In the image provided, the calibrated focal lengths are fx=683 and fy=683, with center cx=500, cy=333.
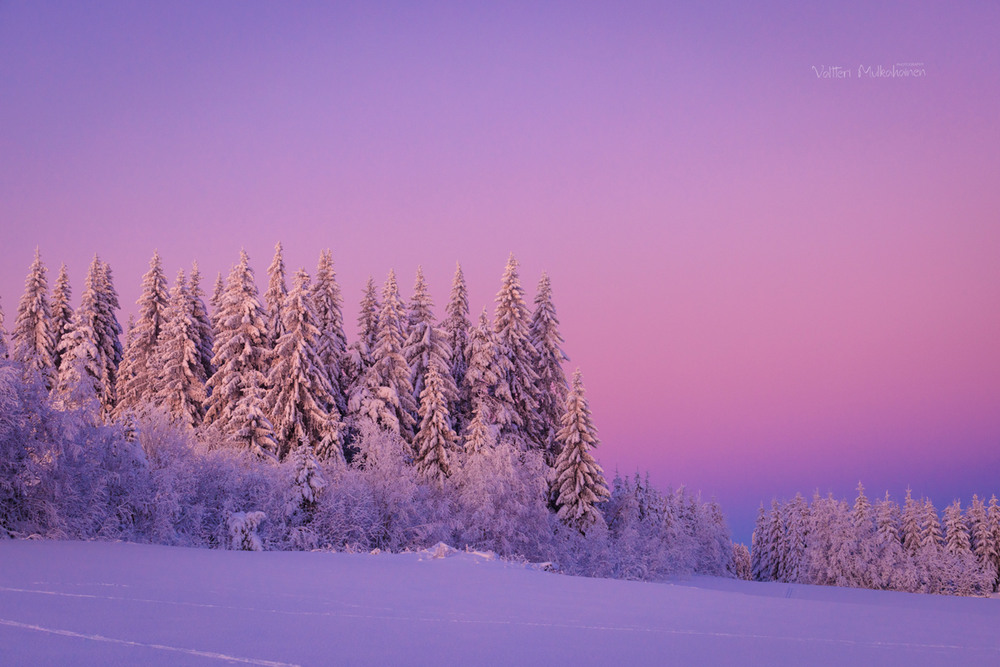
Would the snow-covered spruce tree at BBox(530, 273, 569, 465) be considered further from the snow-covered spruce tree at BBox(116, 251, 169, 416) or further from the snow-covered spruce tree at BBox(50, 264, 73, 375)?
the snow-covered spruce tree at BBox(50, 264, 73, 375)

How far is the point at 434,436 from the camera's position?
3453 centimetres

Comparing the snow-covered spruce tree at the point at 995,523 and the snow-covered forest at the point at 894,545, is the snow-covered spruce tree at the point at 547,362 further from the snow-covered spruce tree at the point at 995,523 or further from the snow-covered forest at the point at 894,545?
the snow-covered spruce tree at the point at 995,523

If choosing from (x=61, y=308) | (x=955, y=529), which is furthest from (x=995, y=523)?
(x=61, y=308)

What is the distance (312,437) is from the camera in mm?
37000

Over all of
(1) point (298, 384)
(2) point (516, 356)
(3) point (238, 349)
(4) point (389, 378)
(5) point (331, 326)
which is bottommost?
(1) point (298, 384)

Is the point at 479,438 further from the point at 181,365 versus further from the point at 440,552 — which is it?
the point at 181,365

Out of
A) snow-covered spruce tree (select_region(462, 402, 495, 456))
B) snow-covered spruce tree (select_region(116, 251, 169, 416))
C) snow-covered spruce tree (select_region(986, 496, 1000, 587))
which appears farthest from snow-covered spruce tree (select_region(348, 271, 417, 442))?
snow-covered spruce tree (select_region(986, 496, 1000, 587))

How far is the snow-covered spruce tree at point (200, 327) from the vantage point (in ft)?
136

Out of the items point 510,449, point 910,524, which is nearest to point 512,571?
point 510,449

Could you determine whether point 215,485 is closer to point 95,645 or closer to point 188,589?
point 188,589

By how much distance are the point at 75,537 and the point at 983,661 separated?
17.6 meters

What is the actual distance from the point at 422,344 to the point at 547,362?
8.14 meters

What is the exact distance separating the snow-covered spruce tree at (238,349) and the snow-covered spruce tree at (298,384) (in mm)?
842

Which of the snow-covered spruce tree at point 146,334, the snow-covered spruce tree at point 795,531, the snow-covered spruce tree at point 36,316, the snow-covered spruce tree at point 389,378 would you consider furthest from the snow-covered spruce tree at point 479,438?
the snow-covered spruce tree at point 795,531
